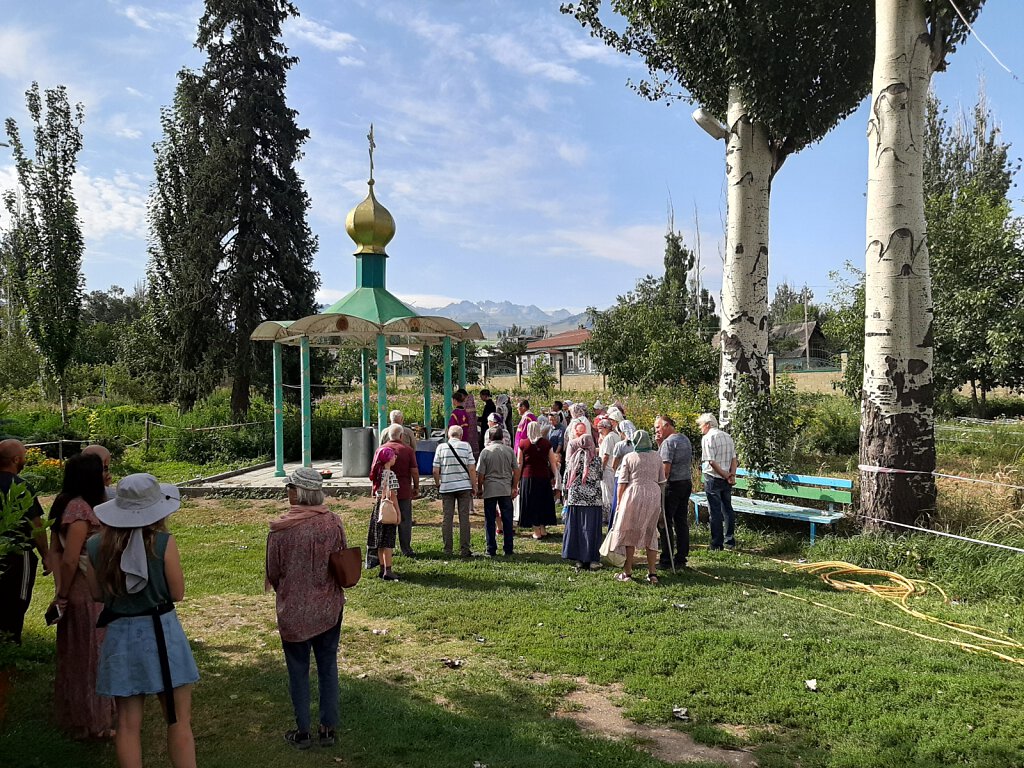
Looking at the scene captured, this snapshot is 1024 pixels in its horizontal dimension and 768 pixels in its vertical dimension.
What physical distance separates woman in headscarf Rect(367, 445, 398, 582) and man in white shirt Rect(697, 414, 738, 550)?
3774mm

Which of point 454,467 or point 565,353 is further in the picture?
point 565,353

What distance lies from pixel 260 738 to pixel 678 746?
97.1 inches

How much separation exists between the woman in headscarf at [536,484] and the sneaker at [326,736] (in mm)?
5779

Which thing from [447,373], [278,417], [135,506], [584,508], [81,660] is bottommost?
[81,660]

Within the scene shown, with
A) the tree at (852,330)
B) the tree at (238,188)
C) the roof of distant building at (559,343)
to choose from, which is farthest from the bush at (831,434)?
the roof of distant building at (559,343)

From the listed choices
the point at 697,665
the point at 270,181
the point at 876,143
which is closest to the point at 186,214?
the point at 270,181

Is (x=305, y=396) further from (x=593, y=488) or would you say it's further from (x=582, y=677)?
(x=582, y=677)

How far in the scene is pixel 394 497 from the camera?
7.66 metres

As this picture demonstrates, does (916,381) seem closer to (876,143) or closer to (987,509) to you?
(987,509)

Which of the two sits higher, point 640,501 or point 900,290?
point 900,290

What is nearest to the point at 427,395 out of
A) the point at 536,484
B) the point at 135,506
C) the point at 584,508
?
the point at 536,484

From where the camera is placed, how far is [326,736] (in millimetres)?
4070

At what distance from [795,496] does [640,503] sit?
3.27m

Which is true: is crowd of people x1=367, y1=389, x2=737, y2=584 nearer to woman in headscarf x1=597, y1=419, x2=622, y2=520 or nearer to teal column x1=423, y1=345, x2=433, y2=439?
woman in headscarf x1=597, y1=419, x2=622, y2=520
